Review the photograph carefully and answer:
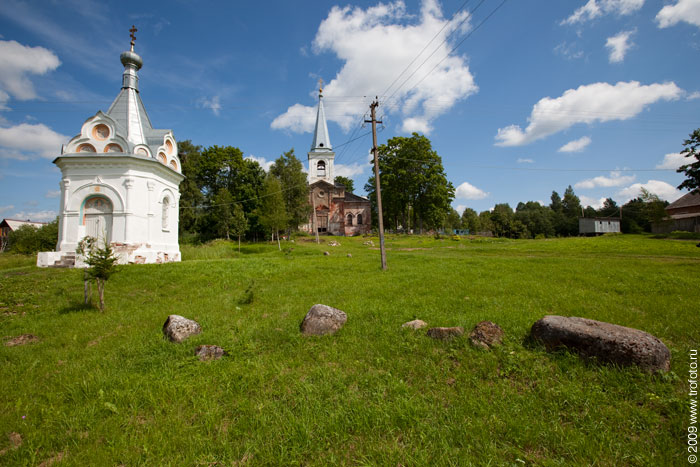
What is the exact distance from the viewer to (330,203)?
48.8 metres

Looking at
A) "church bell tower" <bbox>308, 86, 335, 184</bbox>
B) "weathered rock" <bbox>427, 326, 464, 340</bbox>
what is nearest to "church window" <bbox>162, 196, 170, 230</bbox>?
"weathered rock" <bbox>427, 326, 464, 340</bbox>

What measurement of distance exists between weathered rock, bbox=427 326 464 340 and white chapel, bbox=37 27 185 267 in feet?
55.6

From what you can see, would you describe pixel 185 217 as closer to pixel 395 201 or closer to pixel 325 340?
pixel 395 201

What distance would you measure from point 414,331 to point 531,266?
9660mm

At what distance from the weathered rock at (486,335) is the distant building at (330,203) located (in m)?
42.9

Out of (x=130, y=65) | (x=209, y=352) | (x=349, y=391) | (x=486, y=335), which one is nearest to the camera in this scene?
(x=349, y=391)

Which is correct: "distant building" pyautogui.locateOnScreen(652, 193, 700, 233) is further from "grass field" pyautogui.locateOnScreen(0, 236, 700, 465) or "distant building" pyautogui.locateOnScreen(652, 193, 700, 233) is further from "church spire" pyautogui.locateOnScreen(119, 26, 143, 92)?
"church spire" pyautogui.locateOnScreen(119, 26, 143, 92)

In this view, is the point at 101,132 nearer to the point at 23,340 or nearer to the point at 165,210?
the point at 165,210

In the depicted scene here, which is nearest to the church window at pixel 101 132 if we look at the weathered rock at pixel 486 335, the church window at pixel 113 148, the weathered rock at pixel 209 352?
the church window at pixel 113 148

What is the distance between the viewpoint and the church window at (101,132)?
16656 mm

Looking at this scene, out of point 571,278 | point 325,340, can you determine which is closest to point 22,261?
point 325,340

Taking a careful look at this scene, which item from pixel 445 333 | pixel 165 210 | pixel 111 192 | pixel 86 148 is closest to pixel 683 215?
pixel 445 333

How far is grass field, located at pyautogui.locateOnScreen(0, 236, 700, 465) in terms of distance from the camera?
10.1 feet

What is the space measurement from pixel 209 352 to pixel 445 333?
4307 mm
